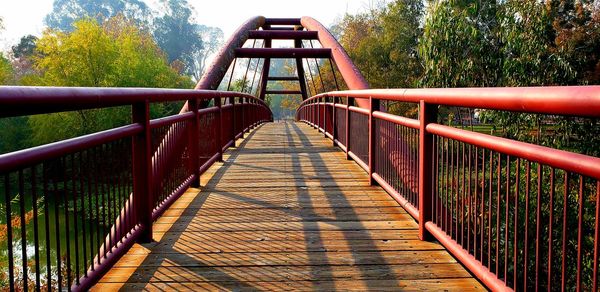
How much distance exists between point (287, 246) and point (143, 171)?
992mm

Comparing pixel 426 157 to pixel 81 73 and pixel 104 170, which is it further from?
pixel 81 73

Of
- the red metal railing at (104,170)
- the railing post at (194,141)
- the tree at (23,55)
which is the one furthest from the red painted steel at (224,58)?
the tree at (23,55)

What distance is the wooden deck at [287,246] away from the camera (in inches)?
109

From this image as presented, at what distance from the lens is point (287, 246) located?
134 inches

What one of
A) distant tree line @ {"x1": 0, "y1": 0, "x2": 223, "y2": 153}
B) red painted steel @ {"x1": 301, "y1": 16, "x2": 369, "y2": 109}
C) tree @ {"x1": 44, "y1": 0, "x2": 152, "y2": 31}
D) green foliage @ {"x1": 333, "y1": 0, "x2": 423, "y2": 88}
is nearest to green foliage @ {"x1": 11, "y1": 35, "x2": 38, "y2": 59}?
distant tree line @ {"x1": 0, "y1": 0, "x2": 223, "y2": 153}

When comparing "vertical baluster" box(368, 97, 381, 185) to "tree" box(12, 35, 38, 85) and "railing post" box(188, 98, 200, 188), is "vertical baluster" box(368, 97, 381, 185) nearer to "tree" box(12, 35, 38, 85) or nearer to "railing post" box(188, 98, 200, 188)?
"railing post" box(188, 98, 200, 188)

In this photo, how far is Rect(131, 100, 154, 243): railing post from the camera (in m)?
3.31

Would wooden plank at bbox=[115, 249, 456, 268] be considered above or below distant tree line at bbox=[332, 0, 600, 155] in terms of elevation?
below


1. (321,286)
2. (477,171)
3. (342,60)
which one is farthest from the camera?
(342,60)

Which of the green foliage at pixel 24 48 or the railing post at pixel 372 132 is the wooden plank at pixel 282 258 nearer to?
the railing post at pixel 372 132

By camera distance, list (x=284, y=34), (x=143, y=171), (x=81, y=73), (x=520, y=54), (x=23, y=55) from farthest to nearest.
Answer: (x=23, y=55) → (x=81, y=73) → (x=284, y=34) → (x=520, y=54) → (x=143, y=171)

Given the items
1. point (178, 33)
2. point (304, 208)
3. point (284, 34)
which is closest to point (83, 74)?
point (284, 34)

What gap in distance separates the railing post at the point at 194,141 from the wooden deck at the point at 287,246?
21 cm

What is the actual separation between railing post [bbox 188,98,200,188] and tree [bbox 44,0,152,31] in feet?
315
